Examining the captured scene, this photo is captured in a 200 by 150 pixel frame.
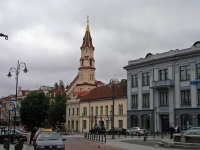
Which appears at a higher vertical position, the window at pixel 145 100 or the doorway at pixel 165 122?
the window at pixel 145 100

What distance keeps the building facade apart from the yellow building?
2571 mm

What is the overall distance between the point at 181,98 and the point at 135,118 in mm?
11452

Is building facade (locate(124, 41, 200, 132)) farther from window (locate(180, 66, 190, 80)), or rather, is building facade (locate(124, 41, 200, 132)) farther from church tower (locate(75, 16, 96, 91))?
church tower (locate(75, 16, 96, 91))

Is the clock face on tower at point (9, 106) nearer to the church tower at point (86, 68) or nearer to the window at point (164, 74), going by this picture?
the window at point (164, 74)

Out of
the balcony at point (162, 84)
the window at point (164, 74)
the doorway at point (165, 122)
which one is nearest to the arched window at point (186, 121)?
the doorway at point (165, 122)

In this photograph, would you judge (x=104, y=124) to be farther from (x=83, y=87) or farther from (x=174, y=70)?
(x=83, y=87)

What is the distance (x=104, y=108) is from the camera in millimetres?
65438

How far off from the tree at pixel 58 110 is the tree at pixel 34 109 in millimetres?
4479

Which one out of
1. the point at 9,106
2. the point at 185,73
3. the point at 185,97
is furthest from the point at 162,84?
the point at 9,106

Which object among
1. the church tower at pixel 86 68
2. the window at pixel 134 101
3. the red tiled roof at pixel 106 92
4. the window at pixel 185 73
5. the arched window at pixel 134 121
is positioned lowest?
the arched window at pixel 134 121

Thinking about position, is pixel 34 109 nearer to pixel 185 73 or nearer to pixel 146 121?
pixel 146 121

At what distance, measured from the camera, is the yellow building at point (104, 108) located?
6090 cm

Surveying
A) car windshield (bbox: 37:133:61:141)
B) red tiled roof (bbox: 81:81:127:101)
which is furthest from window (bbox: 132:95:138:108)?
car windshield (bbox: 37:133:61:141)

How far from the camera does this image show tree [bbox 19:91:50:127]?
82750 mm
